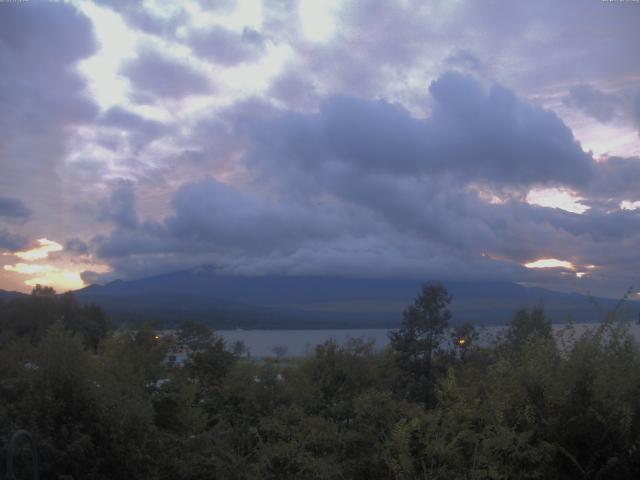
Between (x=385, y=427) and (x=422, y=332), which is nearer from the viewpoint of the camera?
(x=385, y=427)

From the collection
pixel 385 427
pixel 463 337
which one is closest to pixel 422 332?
pixel 463 337

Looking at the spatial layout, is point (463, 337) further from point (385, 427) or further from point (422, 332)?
point (385, 427)

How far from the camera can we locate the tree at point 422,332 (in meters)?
22.6

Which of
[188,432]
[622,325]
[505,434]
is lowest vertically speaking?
[188,432]

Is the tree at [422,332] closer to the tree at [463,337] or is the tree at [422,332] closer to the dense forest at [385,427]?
the tree at [463,337]

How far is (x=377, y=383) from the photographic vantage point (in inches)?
584

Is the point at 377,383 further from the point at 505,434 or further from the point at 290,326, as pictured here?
the point at 290,326

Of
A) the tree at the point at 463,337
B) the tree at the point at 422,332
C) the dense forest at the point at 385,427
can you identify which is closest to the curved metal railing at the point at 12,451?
the dense forest at the point at 385,427

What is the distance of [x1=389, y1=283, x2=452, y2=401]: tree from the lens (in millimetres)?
22556

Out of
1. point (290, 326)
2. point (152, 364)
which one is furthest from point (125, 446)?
point (290, 326)

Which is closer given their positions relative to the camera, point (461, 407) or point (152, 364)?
point (461, 407)

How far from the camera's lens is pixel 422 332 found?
76.6 feet

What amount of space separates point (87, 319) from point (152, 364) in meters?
32.1

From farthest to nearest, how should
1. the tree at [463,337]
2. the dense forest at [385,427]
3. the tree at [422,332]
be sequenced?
the tree at [463,337] → the tree at [422,332] → the dense forest at [385,427]
